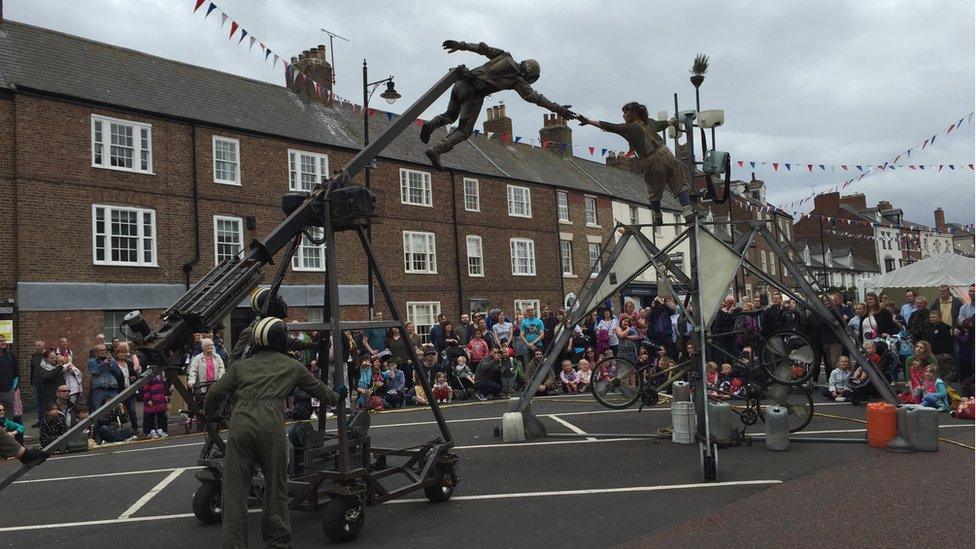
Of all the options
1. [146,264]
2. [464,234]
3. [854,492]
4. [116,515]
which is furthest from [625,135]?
[464,234]

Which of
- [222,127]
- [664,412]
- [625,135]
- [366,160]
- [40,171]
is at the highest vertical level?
[222,127]

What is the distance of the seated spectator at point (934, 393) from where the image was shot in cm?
1205

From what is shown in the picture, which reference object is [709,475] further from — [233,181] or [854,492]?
[233,181]

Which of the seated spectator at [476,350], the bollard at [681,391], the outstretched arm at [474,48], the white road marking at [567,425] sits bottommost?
→ the white road marking at [567,425]

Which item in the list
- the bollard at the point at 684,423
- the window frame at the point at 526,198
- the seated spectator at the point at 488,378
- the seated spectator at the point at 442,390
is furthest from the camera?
the window frame at the point at 526,198

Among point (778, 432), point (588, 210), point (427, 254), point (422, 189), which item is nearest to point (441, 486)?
point (778, 432)

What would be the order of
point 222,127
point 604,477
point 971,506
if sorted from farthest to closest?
1. point 222,127
2. point 604,477
3. point 971,506

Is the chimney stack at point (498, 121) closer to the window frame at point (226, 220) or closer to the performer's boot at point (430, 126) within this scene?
the window frame at point (226, 220)

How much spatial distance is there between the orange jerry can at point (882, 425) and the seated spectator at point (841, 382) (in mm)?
4644

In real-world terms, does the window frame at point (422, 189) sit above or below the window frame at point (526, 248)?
above

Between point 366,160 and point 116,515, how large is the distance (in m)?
4.39

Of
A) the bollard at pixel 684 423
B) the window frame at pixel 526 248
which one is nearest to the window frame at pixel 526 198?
the window frame at pixel 526 248

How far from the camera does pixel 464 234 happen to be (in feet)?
112

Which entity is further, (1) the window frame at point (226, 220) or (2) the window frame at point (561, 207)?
(2) the window frame at point (561, 207)
